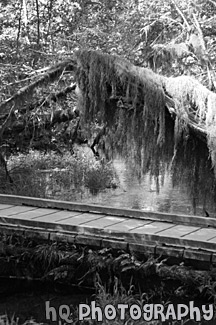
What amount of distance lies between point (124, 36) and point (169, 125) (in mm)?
3819

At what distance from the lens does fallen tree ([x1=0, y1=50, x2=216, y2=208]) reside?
21.0ft

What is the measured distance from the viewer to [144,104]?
6465mm

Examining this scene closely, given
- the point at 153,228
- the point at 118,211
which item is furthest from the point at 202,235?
the point at 118,211

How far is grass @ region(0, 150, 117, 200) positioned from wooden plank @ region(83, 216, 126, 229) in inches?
129

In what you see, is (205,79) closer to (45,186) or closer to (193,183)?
(193,183)

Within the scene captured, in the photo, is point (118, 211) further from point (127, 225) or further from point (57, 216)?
point (57, 216)

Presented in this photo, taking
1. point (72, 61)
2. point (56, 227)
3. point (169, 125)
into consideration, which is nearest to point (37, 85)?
point (72, 61)

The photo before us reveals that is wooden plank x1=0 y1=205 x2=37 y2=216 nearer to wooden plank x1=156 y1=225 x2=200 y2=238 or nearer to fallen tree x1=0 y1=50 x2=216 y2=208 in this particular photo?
fallen tree x1=0 y1=50 x2=216 y2=208

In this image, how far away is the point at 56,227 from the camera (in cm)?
538

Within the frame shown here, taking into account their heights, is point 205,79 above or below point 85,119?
above

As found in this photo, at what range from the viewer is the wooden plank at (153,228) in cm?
516

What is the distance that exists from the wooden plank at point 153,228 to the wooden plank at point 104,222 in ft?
1.01

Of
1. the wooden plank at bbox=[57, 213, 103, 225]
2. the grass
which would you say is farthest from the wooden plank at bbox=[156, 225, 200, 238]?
the grass

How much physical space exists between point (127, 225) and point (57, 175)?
5.22 m
